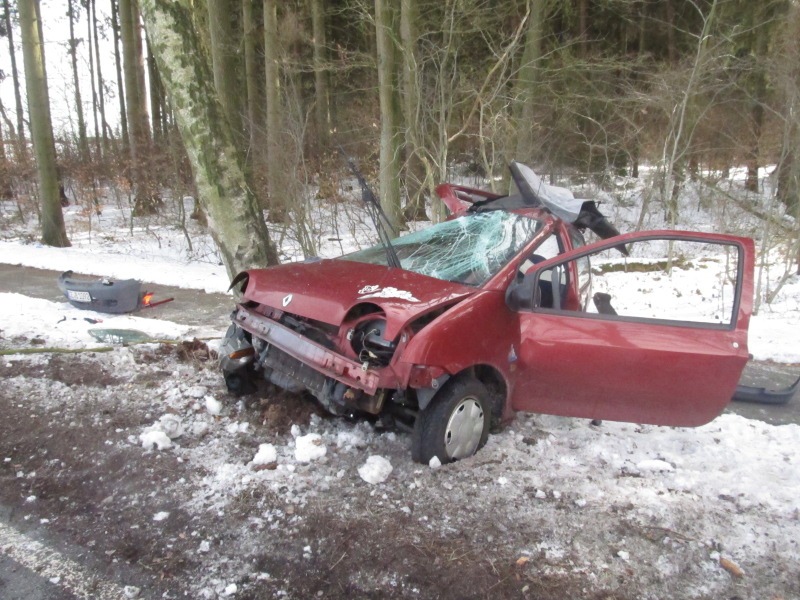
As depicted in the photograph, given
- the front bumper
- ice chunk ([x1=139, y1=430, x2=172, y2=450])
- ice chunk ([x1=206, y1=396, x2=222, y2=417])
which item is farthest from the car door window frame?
ice chunk ([x1=139, y1=430, x2=172, y2=450])

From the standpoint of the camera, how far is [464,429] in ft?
12.5

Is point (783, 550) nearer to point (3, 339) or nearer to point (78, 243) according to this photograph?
point (3, 339)

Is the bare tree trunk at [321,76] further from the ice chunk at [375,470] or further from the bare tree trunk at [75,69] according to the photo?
the ice chunk at [375,470]

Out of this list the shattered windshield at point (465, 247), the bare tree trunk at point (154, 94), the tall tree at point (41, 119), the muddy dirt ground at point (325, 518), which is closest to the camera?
the muddy dirt ground at point (325, 518)

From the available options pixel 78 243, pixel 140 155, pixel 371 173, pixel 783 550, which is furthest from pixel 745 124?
pixel 78 243

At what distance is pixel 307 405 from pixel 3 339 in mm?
3598

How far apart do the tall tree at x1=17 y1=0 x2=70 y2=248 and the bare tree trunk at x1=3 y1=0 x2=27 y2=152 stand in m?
5.04

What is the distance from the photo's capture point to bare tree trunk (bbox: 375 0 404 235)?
12164 mm

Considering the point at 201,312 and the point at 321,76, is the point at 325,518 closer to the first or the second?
the point at 201,312

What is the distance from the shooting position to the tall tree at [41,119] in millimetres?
14227

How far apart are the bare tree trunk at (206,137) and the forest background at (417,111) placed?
2 centimetres

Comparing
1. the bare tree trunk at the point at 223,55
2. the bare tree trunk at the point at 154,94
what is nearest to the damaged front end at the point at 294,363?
the bare tree trunk at the point at 223,55

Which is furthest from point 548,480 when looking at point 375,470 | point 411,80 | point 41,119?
point 41,119

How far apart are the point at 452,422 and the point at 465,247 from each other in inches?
55.6
